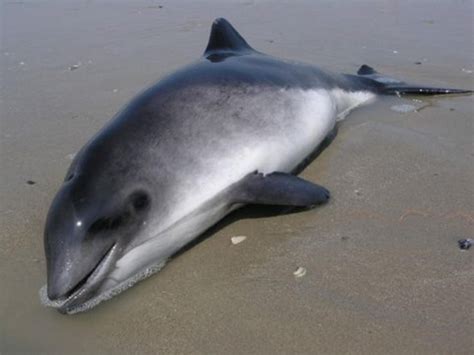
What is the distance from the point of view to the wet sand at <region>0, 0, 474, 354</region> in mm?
3010

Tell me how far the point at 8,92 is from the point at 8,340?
4720 mm

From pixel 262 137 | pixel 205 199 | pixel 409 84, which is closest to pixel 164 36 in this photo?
pixel 409 84

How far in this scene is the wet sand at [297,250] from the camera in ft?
9.87

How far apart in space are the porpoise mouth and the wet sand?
62 millimetres

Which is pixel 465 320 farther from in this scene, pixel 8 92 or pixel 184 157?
pixel 8 92

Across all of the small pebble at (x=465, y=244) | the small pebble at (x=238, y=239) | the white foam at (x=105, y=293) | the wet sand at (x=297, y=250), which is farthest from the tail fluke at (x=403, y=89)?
the white foam at (x=105, y=293)

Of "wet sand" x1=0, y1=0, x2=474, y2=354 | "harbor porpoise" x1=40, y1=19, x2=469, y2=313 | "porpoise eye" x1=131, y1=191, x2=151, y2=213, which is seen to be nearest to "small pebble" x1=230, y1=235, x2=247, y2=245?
"wet sand" x1=0, y1=0, x2=474, y2=354

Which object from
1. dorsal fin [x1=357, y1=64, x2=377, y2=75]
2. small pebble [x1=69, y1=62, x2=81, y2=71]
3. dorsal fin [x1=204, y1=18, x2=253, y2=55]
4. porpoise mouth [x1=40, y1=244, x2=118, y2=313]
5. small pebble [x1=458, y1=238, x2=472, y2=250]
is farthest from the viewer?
small pebble [x1=69, y1=62, x2=81, y2=71]

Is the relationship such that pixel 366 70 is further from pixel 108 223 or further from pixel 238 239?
pixel 108 223

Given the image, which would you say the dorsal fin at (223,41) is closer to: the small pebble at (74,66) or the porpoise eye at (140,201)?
the porpoise eye at (140,201)

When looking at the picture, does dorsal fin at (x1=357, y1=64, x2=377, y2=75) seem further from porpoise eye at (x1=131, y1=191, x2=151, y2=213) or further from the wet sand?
porpoise eye at (x1=131, y1=191, x2=151, y2=213)

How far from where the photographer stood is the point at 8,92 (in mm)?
7016

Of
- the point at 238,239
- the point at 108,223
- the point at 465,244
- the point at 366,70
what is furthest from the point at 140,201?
the point at 366,70

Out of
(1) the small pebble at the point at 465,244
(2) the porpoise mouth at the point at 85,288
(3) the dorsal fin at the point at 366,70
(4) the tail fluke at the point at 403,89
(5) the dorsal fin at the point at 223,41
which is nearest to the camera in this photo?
(2) the porpoise mouth at the point at 85,288
